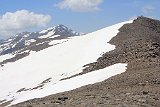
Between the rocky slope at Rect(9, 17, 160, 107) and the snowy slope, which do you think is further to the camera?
the snowy slope

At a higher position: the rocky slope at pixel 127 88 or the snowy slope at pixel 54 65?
the snowy slope at pixel 54 65

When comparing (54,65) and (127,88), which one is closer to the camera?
(127,88)

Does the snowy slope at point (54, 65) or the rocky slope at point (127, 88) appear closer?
the rocky slope at point (127, 88)

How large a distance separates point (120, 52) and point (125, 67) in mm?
13974

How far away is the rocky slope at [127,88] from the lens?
2619 centimetres

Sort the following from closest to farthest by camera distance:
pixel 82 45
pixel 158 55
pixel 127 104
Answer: pixel 127 104
pixel 158 55
pixel 82 45

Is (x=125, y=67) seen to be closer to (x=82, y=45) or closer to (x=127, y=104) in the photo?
(x=127, y=104)

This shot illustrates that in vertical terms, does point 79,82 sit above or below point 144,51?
below

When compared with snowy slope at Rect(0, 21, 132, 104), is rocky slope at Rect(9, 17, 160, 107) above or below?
below

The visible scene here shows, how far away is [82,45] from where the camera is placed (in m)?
90.2

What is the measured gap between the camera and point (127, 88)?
3253cm

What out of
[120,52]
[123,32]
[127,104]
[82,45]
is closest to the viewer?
[127,104]

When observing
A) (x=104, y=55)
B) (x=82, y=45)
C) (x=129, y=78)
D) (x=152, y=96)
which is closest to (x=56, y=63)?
(x=82, y=45)

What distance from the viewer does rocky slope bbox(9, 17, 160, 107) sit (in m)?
26.2
